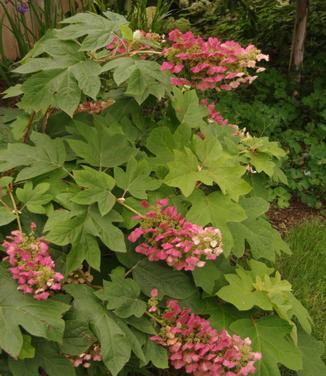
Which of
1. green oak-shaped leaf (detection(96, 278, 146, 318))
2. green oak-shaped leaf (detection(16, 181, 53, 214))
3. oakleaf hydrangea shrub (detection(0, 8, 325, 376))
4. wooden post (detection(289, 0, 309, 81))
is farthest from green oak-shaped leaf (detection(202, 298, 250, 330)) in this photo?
wooden post (detection(289, 0, 309, 81))

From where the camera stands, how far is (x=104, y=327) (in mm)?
1540

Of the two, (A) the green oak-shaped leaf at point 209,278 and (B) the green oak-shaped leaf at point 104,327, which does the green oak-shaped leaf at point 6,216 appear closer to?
(B) the green oak-shaped leaf at point 104,327

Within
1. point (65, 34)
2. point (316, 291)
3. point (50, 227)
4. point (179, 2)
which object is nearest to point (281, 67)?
point (179, 2)

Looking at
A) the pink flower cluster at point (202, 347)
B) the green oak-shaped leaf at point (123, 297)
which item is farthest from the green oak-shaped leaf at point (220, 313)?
the green oak-shaped leaf at point (123, 297)

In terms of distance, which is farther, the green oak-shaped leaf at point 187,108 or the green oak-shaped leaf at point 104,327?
the green oak-shaped leaf at point 187,108

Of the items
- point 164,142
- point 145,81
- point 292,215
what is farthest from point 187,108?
point 292,215

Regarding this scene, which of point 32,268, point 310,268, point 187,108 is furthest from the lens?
point 310,268

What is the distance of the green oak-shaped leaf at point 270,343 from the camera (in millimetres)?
1695

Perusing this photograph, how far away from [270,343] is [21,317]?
0.77 meters

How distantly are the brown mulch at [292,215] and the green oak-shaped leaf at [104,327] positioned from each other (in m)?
2.12

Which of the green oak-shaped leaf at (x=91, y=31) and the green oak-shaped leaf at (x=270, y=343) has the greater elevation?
the green oak-shaped leaf at (x=91, y=31)

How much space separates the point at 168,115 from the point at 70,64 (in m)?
0.47

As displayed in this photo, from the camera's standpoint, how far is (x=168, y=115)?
82.0 inches

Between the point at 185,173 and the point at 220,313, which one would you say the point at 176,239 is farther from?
the point at 220,313
